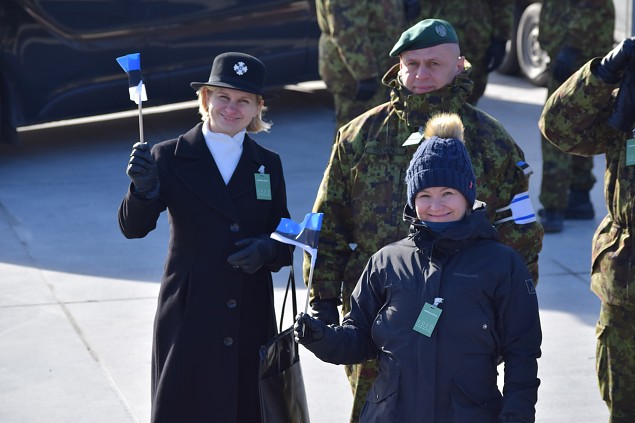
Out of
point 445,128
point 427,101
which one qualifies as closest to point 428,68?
point 427,101

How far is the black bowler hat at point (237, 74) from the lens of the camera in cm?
428

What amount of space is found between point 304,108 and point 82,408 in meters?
6.56

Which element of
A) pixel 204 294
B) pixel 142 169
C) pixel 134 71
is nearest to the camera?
pixel 142 169

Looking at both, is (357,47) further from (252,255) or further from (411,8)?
(252,255)

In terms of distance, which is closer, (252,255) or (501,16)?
(252,255)

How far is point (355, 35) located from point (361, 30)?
56 mm

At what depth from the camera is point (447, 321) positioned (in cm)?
355

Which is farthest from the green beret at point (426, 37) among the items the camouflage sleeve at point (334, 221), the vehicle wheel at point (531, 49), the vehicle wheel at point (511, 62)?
the vehicle wheel at point (511, 62)

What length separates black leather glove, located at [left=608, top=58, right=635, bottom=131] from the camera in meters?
4.52

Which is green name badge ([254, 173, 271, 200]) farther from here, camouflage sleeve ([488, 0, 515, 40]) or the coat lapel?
camouflage sleeve ([488, 0, 515, 40])

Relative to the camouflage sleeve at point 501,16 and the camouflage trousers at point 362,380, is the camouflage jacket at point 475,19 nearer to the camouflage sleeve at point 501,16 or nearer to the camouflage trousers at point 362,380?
the camouflage sleeve at point 501,16

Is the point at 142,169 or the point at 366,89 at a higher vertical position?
the point at 142,169

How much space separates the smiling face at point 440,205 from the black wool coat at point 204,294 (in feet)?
2.50

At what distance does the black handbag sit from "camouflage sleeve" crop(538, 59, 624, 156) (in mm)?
1402
